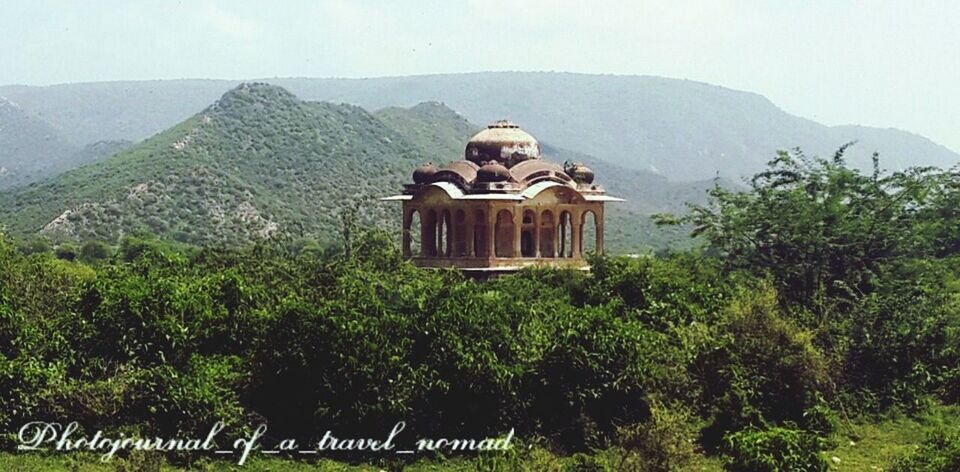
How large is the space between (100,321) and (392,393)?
208 inches

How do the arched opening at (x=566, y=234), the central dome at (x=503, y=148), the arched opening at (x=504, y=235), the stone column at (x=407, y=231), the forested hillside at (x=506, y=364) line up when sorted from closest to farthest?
the forested hillside at (x=506, y=364)
the arched opening at (x=504, y=235)
the central dome at (x=503, y=148)
the stone column at (x=407, y=231)
the arched opening at (x=566, y=234)

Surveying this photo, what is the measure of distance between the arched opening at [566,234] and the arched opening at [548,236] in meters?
0.65

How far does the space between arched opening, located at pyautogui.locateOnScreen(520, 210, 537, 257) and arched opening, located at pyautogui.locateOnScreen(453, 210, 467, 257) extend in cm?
136

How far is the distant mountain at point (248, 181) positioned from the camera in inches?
2968

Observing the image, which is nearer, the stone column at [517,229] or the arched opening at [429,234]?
the stone column at [517,229]

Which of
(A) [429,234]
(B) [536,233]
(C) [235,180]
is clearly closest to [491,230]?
(B) [536,233]

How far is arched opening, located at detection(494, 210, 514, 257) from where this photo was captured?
3341 centimetres

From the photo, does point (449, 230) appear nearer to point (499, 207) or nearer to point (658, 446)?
point (499, 207)

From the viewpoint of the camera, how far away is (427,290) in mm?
26109

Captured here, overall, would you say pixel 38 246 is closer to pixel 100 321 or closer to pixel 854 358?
pixel 100 321

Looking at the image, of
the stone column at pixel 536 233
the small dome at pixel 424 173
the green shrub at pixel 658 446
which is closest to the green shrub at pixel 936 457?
the green shrub at pixel 658 446

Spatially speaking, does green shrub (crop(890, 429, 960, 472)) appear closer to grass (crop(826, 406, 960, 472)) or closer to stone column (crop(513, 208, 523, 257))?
grass (crop(826, 406, 960, 472))

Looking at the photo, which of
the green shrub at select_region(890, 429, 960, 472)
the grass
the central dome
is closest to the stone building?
the central dome

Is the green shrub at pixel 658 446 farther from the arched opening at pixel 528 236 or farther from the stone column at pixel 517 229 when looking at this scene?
the arched opening at pixel 528 236
